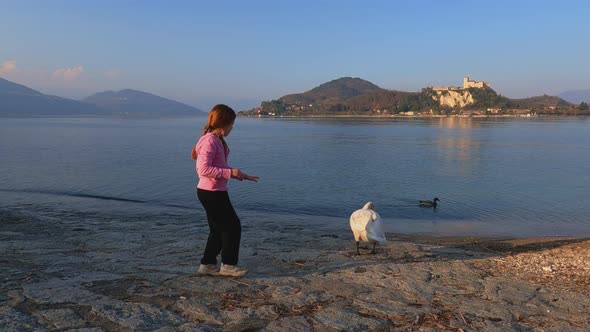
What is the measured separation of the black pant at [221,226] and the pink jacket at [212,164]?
102mm

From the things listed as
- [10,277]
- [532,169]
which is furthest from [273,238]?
[532,169]

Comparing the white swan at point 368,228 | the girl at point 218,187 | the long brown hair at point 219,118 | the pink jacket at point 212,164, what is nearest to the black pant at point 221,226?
the girl at point 218,187

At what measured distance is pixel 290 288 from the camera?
5672 millimetres

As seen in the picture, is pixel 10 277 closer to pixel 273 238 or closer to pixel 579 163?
pixel 273 238

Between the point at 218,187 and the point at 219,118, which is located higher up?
the point at 219,118

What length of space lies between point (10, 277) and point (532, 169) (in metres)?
31.9

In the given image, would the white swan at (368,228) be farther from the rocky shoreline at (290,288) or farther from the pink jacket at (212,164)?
the pink jacket at (212,164)

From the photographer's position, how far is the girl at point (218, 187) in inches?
219

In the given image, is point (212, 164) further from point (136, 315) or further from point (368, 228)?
point (368, 228)

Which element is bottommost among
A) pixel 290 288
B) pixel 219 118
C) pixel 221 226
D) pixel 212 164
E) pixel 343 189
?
A: pixel 343 189

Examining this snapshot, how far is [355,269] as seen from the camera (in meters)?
6.74

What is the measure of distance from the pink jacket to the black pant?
0.10m

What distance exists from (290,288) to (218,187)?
4.93ft

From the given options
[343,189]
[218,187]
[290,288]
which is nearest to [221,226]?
[218,187]
